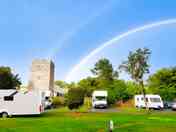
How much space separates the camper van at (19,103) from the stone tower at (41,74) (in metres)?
85.8

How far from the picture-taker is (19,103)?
40.1 metres

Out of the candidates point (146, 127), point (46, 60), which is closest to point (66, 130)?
point (146, 127)

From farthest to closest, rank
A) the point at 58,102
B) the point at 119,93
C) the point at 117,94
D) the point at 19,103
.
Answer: the point at 119,93
the point at 117,94
the point at 58,102
the point at 19,103

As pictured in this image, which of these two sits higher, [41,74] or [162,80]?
[41,74]

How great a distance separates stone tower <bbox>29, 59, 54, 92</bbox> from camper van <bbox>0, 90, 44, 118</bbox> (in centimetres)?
8579

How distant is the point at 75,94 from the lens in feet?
205

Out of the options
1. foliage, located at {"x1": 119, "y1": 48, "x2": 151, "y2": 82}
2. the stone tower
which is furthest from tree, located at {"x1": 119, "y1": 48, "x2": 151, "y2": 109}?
the stone tower

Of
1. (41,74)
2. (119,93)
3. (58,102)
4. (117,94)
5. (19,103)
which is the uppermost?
(41,74)

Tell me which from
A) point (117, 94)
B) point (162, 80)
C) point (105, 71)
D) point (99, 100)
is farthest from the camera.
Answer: point (105, 71)

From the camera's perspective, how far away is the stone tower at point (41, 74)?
12706 cm

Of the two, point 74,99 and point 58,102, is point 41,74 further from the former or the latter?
point 74,99

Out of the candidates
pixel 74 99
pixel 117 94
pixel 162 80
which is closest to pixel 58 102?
pixel 117 94

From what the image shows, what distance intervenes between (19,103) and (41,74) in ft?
291

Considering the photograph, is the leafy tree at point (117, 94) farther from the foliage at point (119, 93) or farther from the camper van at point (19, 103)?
the camper van at point (19, 103)
